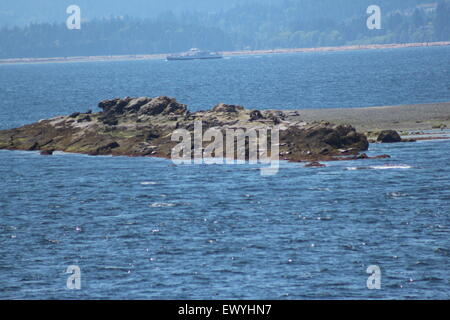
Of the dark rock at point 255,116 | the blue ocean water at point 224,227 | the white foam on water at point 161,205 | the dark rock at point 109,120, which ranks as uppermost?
the dark rock at point 255,116

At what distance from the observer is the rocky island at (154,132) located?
71.9m

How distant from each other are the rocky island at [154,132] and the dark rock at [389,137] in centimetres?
321

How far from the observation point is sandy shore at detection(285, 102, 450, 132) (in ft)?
289

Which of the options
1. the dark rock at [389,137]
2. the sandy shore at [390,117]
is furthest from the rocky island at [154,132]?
the sandy shore at [390,117]

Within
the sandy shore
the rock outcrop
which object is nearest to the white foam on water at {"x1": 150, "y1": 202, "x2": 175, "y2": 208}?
the rock outcrop

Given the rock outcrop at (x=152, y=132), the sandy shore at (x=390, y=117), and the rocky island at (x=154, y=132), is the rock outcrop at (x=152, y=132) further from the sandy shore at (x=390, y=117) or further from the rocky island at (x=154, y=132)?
the sandy shore at (x=390, y=117)

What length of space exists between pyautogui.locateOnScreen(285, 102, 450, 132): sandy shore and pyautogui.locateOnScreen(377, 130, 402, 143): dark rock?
705cm

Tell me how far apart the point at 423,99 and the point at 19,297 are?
94594 millimetres

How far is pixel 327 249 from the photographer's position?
4341 cm

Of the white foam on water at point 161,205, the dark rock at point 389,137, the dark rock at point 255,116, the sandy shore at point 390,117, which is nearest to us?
the white foam on water at point 161,205

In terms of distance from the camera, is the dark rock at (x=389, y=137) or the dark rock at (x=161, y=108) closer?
the dark rock at (x=389, y=137)

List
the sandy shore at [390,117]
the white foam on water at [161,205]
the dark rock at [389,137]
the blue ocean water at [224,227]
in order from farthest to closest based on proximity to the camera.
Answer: the sandy shore at [390,117] < the dark rock at [389,137] < the white foam on water at [161,205] < the blue ocean water at [224,227]

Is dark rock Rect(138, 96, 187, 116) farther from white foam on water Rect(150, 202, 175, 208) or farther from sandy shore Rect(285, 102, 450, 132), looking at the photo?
white foam on water Rect(150, 202, 175, 208)

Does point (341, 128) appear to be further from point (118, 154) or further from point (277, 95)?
point (277, 95)
